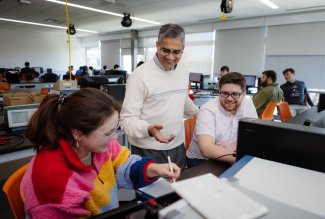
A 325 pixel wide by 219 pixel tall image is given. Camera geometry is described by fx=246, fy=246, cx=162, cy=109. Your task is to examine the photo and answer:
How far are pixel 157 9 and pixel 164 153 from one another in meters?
5.21

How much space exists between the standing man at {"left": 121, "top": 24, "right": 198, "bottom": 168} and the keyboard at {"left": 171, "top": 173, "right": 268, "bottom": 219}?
0.75 m

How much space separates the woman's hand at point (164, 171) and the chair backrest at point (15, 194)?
49 centimetres

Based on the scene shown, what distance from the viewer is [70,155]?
2.79ft

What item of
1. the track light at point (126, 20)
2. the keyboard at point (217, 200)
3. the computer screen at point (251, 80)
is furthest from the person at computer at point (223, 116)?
the track light at point (126, 20)

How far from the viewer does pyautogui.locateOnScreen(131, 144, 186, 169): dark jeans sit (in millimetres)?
1504

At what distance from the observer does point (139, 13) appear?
6.47m

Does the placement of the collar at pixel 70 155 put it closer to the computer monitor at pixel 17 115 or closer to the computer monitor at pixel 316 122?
the computer monitor at pixel 316 122

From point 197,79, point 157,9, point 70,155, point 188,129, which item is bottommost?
point 188,129

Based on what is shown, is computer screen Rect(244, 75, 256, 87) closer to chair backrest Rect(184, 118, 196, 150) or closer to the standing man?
chair backrest Rect(184, 118, 196, 150)

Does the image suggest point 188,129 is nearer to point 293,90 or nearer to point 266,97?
point 266,97

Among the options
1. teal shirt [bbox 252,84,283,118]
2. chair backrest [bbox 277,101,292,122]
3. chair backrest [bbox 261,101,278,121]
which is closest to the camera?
chair backrest [bbox 277,101,292,122]

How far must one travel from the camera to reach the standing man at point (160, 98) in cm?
138

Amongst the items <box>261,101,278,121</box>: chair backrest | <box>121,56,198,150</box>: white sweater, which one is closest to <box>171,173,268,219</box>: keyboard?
<box>121,56,198,150</box>: white sweater

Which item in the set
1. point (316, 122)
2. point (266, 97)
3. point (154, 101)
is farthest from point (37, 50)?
point (316, 122)
